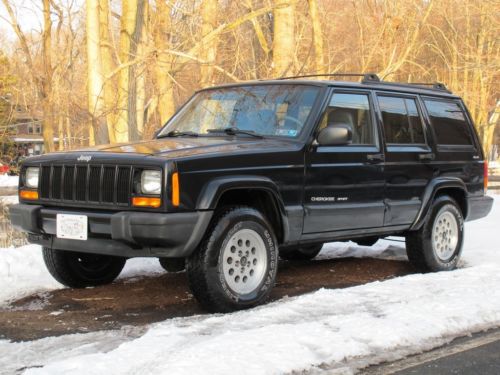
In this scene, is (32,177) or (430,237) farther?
(430,237)

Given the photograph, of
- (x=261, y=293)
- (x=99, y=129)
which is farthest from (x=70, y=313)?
(x=99, y=129)

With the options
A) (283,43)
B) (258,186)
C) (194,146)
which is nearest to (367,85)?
(258,186)

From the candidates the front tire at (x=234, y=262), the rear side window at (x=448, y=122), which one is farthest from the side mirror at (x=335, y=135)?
the rear side window at (x=448, y=122)

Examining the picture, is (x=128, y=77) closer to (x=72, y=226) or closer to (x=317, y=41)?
(x=317, y=41)

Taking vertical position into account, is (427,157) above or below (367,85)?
below

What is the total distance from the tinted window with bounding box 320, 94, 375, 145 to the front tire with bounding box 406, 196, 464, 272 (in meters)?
1.26

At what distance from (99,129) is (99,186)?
27.0 feet

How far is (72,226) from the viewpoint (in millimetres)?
5445

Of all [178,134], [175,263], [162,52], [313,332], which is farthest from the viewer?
[162,52]

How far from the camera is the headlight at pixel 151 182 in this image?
512 cm

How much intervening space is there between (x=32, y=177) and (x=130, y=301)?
1337 millimetres

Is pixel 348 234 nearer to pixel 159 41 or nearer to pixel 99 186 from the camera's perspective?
pixel 99 186

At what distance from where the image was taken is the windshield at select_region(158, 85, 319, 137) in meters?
6.34

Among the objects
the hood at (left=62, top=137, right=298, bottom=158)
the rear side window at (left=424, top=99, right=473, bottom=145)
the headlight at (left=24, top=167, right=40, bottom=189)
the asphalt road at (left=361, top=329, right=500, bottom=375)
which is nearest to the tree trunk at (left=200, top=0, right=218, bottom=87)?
the rear side window at (left=424, top=99, right=473, bottom=145)
